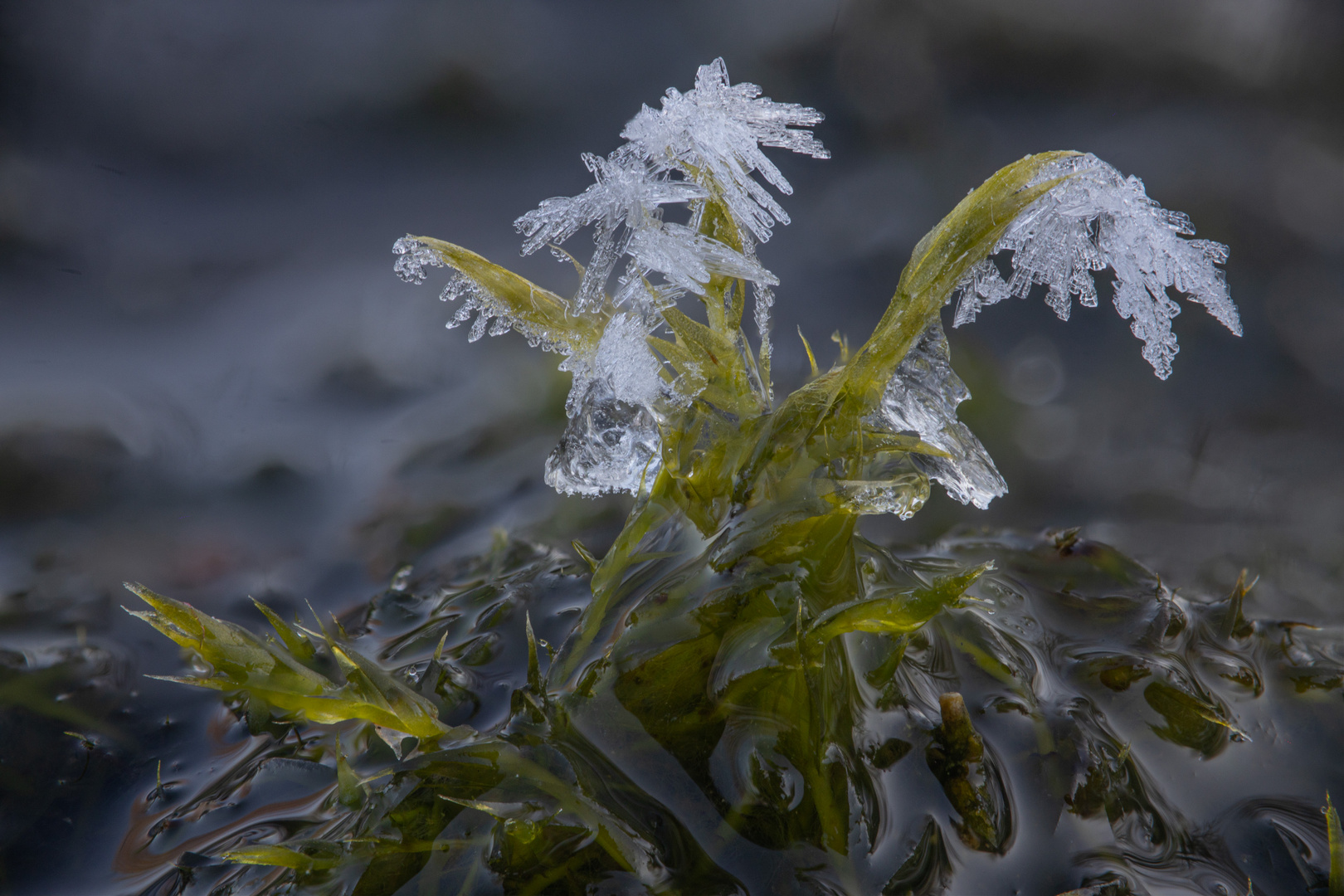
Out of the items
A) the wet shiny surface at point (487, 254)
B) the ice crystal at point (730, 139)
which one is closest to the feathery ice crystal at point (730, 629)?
the ice crystal at point (730, 139)

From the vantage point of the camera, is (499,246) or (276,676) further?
(499,246)

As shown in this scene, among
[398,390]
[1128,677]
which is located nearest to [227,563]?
[398,390]

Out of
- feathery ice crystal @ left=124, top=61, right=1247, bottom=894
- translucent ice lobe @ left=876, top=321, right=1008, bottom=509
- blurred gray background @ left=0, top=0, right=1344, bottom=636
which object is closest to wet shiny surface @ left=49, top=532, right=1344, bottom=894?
feathery ice crystal @ left=124, top=61, right=1247, bottom=894

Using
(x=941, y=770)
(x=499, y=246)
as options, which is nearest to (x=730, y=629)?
(x=941, y=770)

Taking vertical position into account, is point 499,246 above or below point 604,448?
above

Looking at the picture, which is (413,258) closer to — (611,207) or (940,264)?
(611,207)

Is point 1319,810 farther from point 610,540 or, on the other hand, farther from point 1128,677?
point 610,540

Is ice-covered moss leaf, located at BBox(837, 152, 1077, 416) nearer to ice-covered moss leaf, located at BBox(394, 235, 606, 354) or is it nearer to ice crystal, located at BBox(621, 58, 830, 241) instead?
ice crystal, located at BBox(621, 58, 830, 241)
